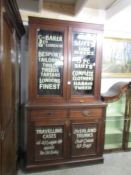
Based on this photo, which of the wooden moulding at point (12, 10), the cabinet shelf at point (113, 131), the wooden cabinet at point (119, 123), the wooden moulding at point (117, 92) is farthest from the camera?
the cabinet shelf at point (113, 131)

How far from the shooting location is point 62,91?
2.40 meters

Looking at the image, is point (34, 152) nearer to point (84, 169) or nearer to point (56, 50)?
point (84, 169)

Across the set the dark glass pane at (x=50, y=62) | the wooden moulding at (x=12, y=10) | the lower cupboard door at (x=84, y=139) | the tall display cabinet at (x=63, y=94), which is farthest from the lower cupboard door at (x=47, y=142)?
the wooden moulding at (x=12, y=10)

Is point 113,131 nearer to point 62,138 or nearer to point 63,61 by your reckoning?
point 62,138

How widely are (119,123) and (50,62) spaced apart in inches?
66.0

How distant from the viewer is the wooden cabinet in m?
2.91

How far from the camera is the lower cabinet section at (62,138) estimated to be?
2.32 m

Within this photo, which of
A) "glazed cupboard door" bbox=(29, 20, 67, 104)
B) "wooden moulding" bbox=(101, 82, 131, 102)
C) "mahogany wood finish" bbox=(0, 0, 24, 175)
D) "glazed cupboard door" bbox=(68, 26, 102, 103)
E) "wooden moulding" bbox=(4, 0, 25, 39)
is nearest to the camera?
"mahogany wood finish" bbox=(0, 0, 24, 175)

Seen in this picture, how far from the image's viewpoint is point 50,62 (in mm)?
2344

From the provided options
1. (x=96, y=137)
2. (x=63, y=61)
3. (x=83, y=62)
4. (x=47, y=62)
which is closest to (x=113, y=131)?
(x=96, y=137)

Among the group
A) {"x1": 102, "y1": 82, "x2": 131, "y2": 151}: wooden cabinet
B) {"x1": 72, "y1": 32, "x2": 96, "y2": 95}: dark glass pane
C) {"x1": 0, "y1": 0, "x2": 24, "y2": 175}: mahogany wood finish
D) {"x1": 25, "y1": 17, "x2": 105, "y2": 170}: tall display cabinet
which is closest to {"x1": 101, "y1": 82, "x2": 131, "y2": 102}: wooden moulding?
{"x1": 102, "y1": 82, "x2": 131, "y2": 151}: wooden cabinet

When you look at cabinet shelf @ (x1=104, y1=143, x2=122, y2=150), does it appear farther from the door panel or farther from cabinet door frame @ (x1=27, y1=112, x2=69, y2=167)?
the door panel

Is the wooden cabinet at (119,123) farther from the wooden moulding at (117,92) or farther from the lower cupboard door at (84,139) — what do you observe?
the lower cupboard door at (84,139)

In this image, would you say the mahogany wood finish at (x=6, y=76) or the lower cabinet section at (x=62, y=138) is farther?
the lower cabinet section at (x=62, y=138)
